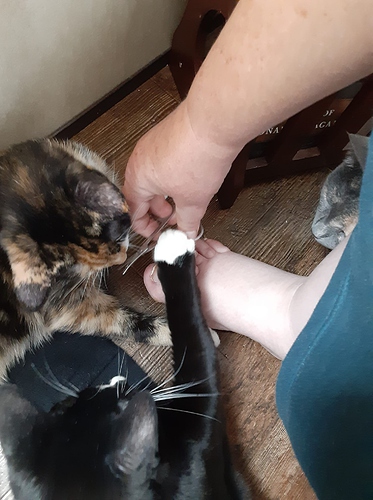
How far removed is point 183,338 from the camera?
75 centimetres

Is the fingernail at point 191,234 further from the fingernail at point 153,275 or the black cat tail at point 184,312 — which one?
the fingernail at point 153,275

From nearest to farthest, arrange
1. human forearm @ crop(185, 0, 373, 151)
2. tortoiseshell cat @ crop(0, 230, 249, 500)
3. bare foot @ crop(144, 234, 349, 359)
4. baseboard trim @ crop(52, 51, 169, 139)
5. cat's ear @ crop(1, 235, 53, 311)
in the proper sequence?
human forearm @ crop(185, 0, 373, 151) → tortoiseshell cat @ crop(0, 230, 249, 500) → cat's ear @ crop(1, 235, 53, 311) → bare foot @ crop(144, 234, 349, 359) → baseboard trim @ crop(52, 51, 169, 139)

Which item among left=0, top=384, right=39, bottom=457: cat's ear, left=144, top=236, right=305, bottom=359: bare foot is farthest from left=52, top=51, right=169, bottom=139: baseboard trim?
left=0, top=384, right=39, bottom=457: cat's ear

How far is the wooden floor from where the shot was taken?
87cm

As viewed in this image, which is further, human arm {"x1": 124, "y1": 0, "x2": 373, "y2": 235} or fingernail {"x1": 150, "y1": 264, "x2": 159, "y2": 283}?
fingernail {"x1": 150, "y1": 264, "x2": 159, "y2": 283}

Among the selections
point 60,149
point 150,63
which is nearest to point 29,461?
point 60,149

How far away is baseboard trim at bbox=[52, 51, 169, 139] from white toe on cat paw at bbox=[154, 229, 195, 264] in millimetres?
430

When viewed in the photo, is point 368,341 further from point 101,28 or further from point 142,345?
point 101,28

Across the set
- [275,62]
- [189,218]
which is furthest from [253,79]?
[189,218]

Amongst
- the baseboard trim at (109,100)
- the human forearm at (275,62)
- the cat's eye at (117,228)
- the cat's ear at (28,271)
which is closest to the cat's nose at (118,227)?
the cat's eye at (117,228)

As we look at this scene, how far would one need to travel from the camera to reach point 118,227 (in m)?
0.72

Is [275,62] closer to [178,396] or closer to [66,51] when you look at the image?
[178,396]

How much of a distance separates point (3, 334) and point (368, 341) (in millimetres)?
584

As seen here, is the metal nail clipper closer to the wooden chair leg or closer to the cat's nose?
the cat's nose
